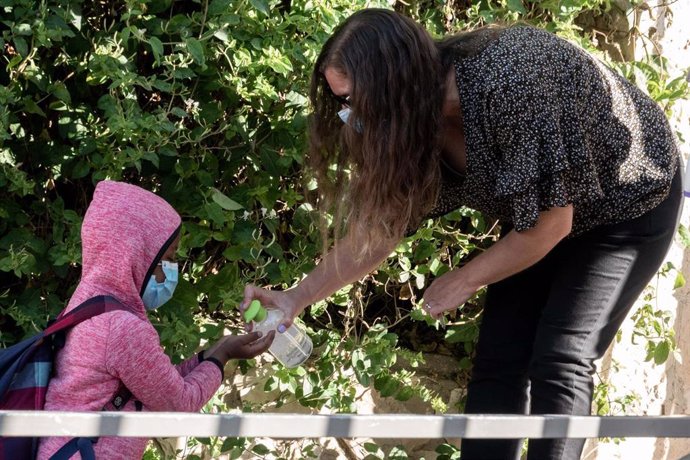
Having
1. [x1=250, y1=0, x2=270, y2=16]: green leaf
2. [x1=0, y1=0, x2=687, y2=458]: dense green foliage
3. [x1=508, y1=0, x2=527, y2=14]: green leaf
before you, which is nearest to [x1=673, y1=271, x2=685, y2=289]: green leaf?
[x1=0, y1=0, x2=687, y2=458]: dense green foliage

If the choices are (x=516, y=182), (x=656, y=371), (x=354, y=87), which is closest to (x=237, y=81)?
(x=354, y=87)

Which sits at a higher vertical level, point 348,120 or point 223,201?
point 348,120

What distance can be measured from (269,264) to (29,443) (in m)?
1.09

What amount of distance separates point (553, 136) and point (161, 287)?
964 mm

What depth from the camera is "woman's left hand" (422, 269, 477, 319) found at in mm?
2502

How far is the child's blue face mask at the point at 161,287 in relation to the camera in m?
2.57

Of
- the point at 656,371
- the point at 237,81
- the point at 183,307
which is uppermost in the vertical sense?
the point at 237,81

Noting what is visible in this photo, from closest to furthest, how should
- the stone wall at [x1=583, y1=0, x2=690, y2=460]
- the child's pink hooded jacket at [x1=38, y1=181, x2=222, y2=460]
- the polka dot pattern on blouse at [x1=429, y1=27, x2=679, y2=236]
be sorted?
the polka dot pattern on blouse at [x1=429, y1=27, x2=679, y2=236] < the child's pink hooded jacket at [x1=38, y1=181, x2=222, y2=460] < the stone wall at [x1=583, y1=0, x2=690, y2=460]

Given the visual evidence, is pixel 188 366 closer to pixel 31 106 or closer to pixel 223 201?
pixel 223 201

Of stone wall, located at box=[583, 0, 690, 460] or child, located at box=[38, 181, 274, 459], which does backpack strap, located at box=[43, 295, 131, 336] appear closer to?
child, located at box=[38, 181, 274, 459]

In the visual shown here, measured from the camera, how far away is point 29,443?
7.68ft

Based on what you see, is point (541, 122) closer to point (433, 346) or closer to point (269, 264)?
point (269, 264)

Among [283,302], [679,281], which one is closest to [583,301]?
[283,302]

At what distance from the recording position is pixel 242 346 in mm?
2689
